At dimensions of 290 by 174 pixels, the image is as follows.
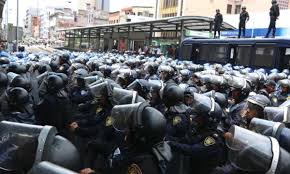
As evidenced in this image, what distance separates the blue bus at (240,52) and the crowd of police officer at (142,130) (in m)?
6.46

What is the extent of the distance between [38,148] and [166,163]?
1.27 meters

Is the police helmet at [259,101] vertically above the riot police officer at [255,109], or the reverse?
the police helmet at [259,101]

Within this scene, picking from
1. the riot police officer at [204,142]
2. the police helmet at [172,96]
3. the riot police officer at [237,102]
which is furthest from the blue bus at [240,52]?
the riot police officer at [204,142]

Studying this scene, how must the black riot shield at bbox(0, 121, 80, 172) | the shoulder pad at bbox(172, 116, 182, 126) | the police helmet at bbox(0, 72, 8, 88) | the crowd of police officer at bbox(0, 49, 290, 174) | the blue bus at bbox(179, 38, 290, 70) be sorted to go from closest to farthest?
the black riot shield at bbox(0, 121, 80, 172) → the crowd of police officer at bbox(0, 49, 290, 174) → the shoulder pad at bbox(172, 116, 182, 126) → the police helmet at bbox(0, 72, 8, 88) → the blue bus at bbox(179, 38, 290, 70)

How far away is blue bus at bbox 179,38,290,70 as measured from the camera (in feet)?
47.7

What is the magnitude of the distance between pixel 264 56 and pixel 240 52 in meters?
1.53

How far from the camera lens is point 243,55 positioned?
1641 centimetres

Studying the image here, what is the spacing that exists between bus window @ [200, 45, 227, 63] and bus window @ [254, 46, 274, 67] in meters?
1.91

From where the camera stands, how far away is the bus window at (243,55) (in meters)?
16.0

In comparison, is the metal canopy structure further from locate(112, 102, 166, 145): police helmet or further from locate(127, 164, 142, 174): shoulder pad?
locate(127, 164, 142, 174): shoulder pad

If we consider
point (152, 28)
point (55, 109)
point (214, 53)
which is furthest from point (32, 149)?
point (152, 28)

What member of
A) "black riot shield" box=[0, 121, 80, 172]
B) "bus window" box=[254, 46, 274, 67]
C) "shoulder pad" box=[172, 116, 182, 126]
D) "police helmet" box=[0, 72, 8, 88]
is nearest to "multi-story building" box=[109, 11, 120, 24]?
"bus window" box=[254, 46, 274, 67]

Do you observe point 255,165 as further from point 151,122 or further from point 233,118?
point 233,118

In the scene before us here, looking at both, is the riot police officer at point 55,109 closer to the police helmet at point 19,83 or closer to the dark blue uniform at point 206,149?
the police helmet at point 19,83
